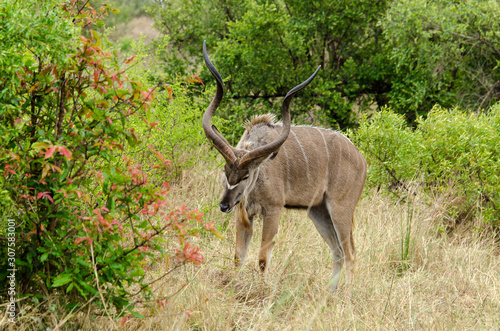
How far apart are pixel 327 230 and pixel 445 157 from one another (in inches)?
67.8

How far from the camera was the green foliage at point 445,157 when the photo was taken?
5218mm

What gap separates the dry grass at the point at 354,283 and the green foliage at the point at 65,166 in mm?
377

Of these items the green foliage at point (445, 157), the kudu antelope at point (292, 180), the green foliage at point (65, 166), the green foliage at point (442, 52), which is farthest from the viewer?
the green foliage at point (442, 52)

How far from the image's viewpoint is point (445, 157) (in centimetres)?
547

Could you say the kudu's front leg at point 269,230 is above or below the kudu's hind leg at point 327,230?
above

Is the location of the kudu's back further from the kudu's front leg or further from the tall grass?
the tall grass

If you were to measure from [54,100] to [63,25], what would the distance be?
485 millimetres

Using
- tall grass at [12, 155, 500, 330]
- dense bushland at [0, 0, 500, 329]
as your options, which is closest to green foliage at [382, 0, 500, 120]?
dense bushland at [0, 0, 500, 329]

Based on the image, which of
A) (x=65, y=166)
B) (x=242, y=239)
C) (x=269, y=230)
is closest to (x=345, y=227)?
(x=269, y=230)

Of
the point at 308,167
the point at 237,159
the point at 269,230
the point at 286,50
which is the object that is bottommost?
the point at 269,230

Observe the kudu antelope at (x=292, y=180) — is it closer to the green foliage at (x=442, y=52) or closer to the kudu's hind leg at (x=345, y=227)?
the kudu's hind leg at (x=345, y=227)

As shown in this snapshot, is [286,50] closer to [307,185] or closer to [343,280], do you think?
[307,185]

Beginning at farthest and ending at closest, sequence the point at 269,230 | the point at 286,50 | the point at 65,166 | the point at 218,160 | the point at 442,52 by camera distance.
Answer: the point at 286,50, the point at 442,52, the point at 218,160, the point at 269,230, the point at 65,166

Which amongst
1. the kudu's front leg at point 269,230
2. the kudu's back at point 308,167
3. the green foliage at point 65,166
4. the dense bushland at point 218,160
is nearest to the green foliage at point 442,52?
the dense bushland at point 218,160
